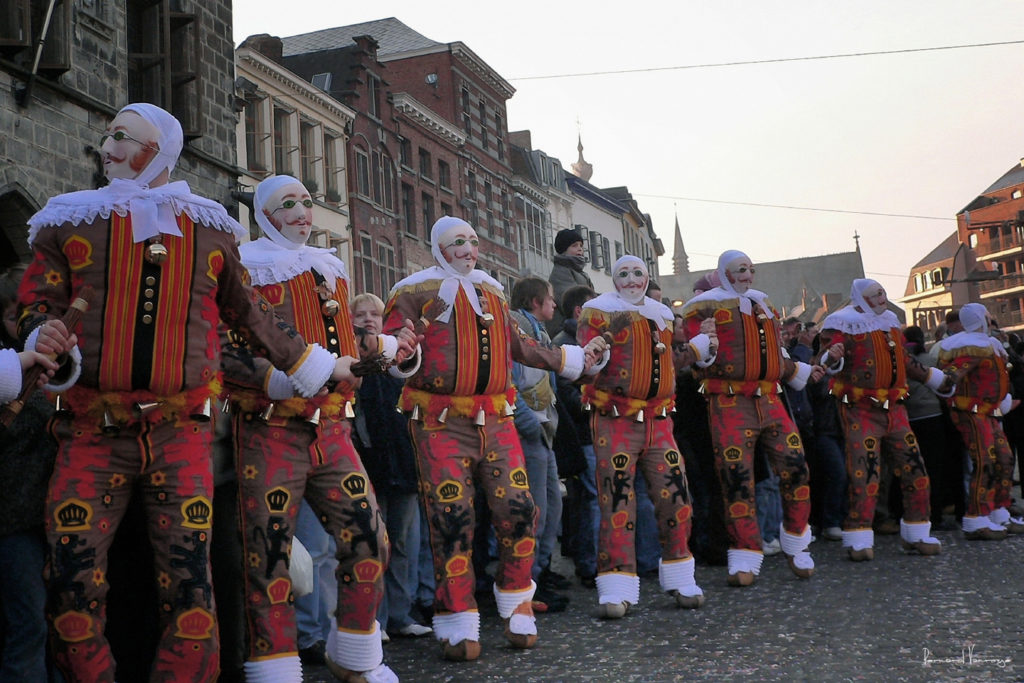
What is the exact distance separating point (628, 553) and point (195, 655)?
3.56 m

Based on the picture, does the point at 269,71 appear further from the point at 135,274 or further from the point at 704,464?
the point at 135,274

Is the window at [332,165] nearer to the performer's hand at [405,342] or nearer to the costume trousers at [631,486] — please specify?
the costume trousers at [631,486]

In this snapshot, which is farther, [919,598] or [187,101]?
[187,101]

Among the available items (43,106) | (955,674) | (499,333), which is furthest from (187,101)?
(955,674)

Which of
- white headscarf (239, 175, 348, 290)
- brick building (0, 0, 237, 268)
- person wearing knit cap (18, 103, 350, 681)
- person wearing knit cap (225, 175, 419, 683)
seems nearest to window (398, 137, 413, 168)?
brick building (0, 0, 237, 268)

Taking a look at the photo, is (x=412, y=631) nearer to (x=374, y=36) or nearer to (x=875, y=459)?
(x=875, y=459)

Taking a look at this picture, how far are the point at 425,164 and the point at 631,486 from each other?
29.9 m

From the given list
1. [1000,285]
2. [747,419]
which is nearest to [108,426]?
[747,419]

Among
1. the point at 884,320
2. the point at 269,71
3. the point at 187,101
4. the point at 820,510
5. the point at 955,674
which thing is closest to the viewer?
the point at 955,674

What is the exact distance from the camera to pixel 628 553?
6738 millimetres

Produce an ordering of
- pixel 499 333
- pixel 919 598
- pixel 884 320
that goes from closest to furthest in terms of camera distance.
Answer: pixel 499 333, pixel 919 598, pixel 884 320

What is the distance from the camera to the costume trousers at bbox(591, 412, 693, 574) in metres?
6.76

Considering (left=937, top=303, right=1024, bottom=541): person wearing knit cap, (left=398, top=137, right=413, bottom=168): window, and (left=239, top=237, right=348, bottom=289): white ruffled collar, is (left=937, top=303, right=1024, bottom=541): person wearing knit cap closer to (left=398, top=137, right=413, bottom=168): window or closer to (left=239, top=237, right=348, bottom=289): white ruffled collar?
(left=239, top=237, right=348, bottom=289): white ruffled collar

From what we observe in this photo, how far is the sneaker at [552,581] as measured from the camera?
7.62 meters
